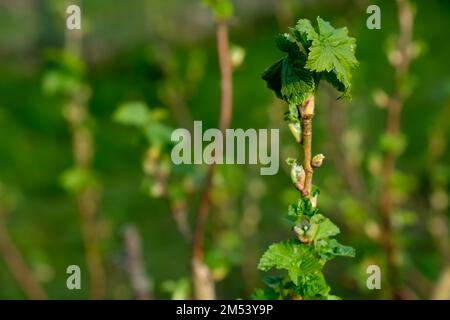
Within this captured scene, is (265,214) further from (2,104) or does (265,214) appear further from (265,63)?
(2,104)

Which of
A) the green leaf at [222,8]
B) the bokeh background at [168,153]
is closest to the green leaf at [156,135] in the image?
the bokeh background at [168,153]

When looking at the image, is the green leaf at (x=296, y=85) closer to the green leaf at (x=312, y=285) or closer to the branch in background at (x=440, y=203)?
the green leaf at (x=312, y=285)

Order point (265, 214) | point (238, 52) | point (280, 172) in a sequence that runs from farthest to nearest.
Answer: point (280, 172)
point (265, 214)
point (238, 52)

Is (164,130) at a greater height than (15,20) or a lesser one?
lesser

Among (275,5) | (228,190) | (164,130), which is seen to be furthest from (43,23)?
(164,130)

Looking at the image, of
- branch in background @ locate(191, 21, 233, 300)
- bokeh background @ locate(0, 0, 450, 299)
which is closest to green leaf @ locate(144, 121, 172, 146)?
bokeh background @ locate(0, 0, 450, 299)

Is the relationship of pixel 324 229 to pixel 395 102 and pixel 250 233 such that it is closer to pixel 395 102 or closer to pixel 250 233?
pixel 395 102
